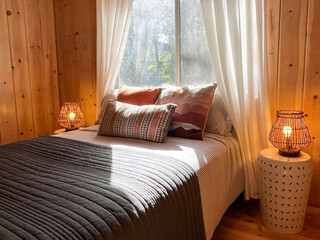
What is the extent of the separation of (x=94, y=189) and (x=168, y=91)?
4.23 feet

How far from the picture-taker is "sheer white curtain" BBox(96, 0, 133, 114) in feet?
8.61

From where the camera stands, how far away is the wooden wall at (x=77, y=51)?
3000 millimetres

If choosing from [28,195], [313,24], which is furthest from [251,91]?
[28,195]

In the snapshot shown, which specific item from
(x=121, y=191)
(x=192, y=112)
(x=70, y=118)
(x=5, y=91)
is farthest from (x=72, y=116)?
(x=121, y=191)

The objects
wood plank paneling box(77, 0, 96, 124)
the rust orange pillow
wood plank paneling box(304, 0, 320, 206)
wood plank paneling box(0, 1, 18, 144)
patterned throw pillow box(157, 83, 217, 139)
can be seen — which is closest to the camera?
wood plank paneling box(304, 0, 320, 206)

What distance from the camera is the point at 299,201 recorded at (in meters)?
1.78

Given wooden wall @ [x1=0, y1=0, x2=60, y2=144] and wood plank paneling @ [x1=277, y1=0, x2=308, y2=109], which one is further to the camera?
wooden wall @ [x1=0, y1=0, x2=60, y2=144]

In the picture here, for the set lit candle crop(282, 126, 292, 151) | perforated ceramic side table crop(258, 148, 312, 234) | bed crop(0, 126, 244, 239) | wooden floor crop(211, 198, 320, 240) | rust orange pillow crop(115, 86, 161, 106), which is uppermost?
rust orange pillow crop(115, 86, 161, 106)

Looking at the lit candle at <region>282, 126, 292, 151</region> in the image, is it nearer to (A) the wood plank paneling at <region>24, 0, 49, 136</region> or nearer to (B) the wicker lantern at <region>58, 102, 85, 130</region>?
(B) the wicker lantern at <region>58, 102, 85, 130</region>

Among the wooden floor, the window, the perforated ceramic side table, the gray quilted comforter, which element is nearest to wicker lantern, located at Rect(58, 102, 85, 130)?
the window

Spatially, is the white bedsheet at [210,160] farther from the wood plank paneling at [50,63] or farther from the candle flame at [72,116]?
the wood plank paneling at [50,63]

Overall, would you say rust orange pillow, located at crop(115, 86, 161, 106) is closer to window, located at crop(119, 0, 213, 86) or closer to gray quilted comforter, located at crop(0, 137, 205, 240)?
window, located at crop(119, 0, 213, 86)

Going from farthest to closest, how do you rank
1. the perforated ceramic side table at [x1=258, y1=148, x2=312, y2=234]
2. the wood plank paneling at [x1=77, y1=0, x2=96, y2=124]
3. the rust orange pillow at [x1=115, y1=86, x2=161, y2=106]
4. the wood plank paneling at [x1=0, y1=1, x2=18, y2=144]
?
the wood plank paneling at [x1=77, y1=0, x2=96, y2=124] < the wood plank paneling at [x1=0, y1=1, x2=18, y2=144] < the rust orange pillow at [x1=115, y1=86, x2=161, y2=106] < the perforated ceramic side table at [x1=258, y1=148, x2=312, y2=234]

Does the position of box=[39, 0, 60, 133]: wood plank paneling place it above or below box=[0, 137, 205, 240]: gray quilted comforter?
above
